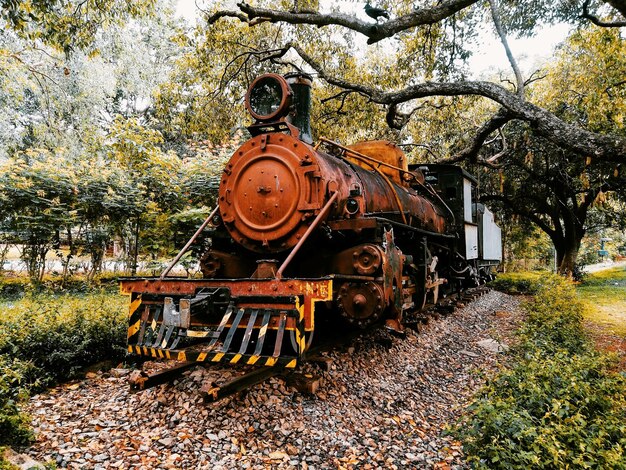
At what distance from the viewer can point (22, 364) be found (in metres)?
3.89

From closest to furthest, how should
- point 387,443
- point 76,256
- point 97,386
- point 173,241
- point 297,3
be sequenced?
point 387,443 → point 97,386 → point 297,3 → point 173,241 → point 76,256

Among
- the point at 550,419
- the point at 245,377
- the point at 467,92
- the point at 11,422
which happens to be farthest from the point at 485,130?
the point at 11,422

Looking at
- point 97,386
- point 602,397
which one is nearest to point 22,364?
point 97,386

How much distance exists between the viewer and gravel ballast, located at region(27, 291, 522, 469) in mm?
Result: 3105

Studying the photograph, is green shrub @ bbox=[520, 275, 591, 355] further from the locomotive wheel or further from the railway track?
the railway track

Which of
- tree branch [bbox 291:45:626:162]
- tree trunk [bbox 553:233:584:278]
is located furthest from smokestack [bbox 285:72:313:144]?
tree trunk [bbox 553:233:584:278]

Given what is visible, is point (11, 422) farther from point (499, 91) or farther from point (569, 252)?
point (569, 252)

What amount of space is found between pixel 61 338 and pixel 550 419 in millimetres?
4808

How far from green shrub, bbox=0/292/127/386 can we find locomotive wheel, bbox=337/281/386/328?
2767 millimetres

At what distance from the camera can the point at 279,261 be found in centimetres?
509

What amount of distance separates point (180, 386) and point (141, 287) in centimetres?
122

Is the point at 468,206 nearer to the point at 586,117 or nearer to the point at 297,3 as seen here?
the point at 297,3

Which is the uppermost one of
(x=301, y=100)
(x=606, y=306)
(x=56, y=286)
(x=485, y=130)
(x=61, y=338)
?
(x=485, y=130)

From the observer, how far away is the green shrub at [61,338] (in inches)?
171
